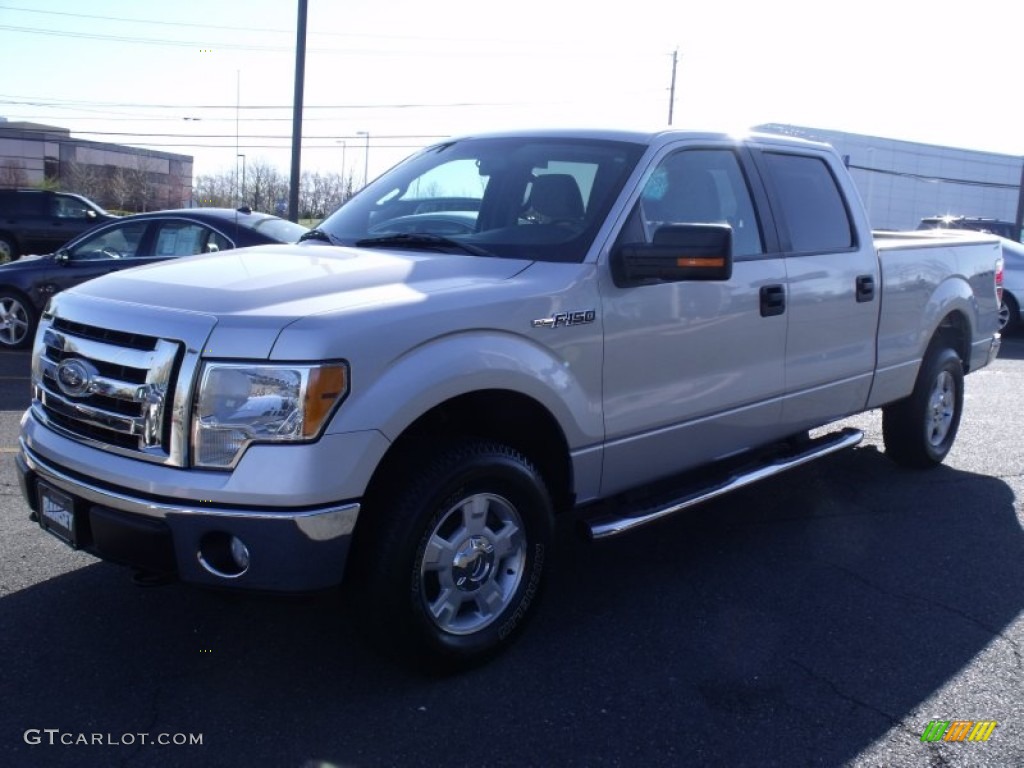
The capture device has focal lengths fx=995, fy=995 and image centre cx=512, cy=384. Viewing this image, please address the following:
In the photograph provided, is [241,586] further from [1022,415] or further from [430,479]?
[1022,415]

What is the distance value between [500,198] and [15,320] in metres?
8.14

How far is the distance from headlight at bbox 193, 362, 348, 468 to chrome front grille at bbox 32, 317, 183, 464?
13 centimetres

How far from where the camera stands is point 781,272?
195 inches

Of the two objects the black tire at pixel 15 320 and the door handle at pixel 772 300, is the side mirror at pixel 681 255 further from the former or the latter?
the black tire at pixel 15 320

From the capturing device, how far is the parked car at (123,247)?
9.71 m

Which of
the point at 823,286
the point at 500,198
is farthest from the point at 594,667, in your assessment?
the point at 823,286

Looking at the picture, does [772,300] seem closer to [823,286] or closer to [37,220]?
[823,286]

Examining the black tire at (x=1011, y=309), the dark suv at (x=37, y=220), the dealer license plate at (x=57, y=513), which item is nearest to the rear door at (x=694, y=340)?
the dealer license plate at (x=57, y=513)

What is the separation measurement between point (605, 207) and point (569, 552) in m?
1.83

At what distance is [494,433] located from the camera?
3.95 m

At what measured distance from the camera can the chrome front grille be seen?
10.4 feet

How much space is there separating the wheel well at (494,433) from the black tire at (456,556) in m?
0.08

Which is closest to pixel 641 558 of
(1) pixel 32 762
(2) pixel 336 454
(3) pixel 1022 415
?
(2) pixel 336 454

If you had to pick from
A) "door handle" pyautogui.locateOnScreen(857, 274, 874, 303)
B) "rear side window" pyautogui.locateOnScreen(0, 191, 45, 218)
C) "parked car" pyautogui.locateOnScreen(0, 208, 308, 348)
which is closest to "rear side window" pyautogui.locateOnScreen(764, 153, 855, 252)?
"door handle" pyautogui.locateOnScreen(857, 274, 874, 303)
